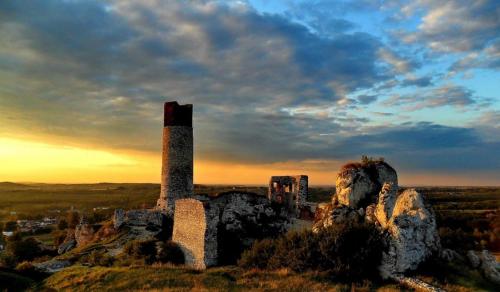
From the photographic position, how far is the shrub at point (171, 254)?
86.5 feet

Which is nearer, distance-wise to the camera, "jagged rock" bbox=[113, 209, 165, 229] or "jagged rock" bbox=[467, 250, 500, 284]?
"jagged rock" bbox=[467, 250, 500, 284]

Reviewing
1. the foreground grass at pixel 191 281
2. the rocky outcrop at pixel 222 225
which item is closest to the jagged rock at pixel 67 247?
the rocky outcrop at pixel 222 225

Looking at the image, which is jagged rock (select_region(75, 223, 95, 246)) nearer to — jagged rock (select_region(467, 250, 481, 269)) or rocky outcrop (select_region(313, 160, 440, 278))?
rocky outcrop (select_region(313, 160, 440, 278))

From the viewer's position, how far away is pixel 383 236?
18719 mm

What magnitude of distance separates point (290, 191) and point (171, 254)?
1137 cm

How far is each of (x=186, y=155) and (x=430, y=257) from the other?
84.8 feet

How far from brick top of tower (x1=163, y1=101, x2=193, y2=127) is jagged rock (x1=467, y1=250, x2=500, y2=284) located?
27.2 metres

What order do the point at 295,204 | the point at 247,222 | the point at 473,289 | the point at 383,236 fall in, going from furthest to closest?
the point at 295,204 → the point at 247,222 → the point at 383,236 → the point at 473,289

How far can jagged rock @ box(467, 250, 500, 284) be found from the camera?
1771 cm

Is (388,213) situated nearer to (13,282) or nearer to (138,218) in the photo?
(13,282)

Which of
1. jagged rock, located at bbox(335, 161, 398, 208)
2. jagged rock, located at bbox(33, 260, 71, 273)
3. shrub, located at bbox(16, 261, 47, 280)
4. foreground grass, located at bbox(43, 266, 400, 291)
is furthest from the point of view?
jagged rock, located at bbox(33, 260, 71, 273)

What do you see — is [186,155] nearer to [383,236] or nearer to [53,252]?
[53,252]

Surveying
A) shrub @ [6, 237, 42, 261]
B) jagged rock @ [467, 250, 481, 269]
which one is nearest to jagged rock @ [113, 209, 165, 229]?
shrub @ [6, 237, 42, 261]

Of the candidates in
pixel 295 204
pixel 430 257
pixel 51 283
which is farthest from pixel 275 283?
pixel 295 204
